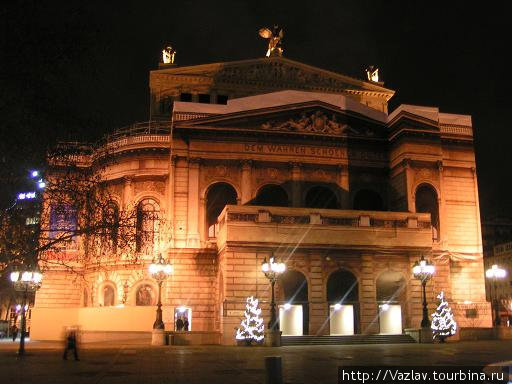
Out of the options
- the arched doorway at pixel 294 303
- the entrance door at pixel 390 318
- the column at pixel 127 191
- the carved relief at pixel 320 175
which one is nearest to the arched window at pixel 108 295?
the column at pixel 127 191

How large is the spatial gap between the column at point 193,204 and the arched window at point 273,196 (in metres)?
4.62

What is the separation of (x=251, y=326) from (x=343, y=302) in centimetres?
677

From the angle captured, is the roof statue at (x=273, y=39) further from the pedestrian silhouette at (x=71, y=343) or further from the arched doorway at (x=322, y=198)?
the pedestrian silhouette at (x=71, y=343)

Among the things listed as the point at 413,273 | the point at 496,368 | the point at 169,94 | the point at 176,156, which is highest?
the point at 169,94

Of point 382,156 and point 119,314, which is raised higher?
point 382,156

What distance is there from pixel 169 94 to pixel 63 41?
138ft

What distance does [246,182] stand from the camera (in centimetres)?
4841

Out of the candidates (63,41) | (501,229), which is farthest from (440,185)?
(501,229)

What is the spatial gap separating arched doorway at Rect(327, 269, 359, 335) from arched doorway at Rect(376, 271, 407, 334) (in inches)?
64.0

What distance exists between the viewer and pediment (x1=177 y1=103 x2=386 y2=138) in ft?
158

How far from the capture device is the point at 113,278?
5103 cm

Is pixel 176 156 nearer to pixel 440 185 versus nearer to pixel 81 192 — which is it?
pixel 440 185

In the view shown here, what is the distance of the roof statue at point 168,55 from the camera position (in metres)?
63.6

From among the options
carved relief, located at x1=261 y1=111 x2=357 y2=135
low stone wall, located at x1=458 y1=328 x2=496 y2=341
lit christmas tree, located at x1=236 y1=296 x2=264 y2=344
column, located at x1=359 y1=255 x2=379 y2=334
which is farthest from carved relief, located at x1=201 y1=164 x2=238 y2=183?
low stone wall, located at x1=458 y1=328 x2=496 y2=341
